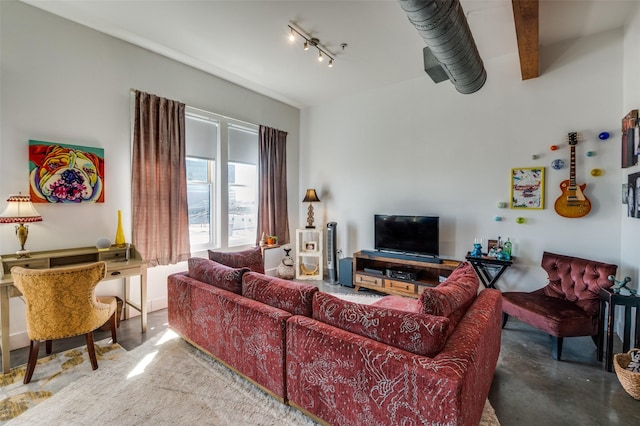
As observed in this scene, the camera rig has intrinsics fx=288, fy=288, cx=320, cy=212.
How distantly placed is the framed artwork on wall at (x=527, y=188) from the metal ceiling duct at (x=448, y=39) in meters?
1.21

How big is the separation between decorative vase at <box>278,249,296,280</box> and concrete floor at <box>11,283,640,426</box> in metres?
2.22

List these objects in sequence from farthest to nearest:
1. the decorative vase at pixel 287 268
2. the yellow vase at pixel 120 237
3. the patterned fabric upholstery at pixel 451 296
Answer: the decorative vase at pixel 287 268 → the yellow vase at pixel 120 237 → the patterned fabric upholstery at pixel 451 296

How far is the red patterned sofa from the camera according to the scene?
4.29 feet

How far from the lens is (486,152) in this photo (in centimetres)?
375

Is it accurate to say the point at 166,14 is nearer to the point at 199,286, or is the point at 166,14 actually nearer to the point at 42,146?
the point at 42,146

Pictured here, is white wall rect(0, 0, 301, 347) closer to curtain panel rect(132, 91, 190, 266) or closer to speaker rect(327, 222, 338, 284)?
curtain panel rect(132, 91, 190, 266)

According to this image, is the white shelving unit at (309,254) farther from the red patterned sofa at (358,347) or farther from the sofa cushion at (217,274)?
the red patterned sofa at (358,347)

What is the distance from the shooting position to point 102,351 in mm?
2611

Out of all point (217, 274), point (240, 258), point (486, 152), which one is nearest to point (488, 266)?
point (486, 152)

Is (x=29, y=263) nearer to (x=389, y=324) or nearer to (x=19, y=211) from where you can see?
(x=19, y=211)

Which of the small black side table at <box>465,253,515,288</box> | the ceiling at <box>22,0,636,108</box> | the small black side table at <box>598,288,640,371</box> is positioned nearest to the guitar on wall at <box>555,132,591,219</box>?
the small black side table at <box>465,253,515,288</box>

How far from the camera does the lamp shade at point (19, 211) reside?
2.41 m

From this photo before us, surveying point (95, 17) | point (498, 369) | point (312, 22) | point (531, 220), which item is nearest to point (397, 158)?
point (531, 220)

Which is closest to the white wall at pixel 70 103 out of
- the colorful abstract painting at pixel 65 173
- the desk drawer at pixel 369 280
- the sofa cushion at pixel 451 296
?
the colorful abstract painting at pixel 65 173
